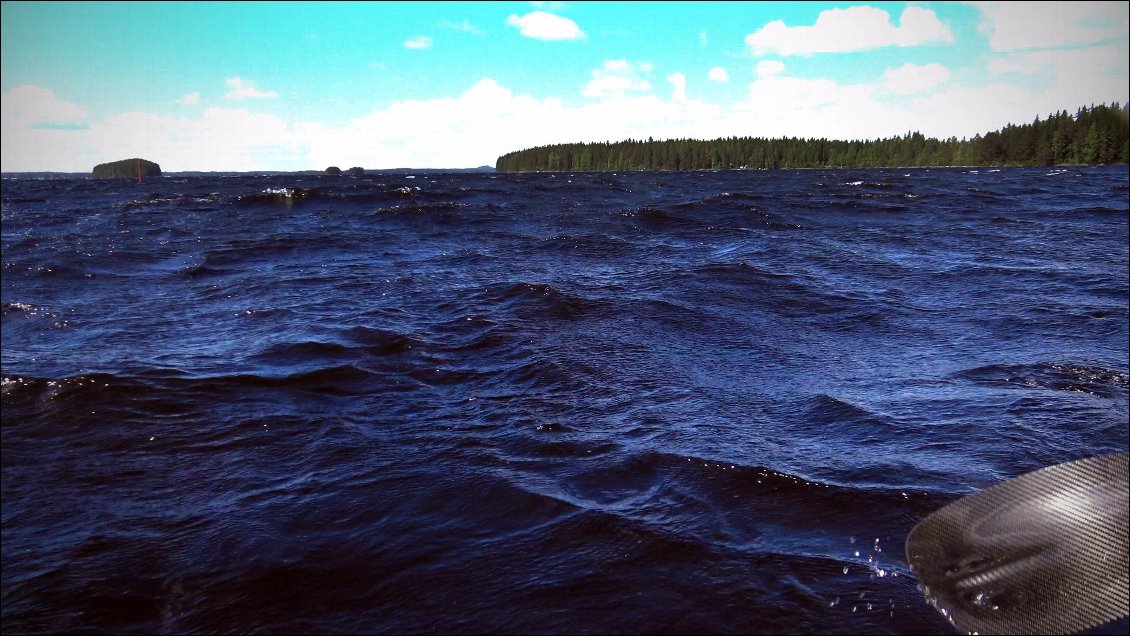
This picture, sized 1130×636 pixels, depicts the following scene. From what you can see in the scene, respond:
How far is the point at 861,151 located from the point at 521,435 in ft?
525

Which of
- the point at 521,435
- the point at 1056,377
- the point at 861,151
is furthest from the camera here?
the point at 861,151

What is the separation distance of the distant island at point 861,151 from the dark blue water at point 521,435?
3122 inches

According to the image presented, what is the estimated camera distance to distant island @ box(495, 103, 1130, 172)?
88.3 m

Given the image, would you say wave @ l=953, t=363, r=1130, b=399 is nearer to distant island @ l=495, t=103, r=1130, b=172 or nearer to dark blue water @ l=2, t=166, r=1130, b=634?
dark blue water @ l=2, t=166, r=1130, b=634

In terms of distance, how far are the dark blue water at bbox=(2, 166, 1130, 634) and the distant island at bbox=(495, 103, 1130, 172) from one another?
260ft

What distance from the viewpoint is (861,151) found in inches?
5743

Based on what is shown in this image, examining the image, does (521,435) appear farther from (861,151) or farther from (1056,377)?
(861,151)

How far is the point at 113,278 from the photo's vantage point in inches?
484

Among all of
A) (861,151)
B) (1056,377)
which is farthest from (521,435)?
(861,151)

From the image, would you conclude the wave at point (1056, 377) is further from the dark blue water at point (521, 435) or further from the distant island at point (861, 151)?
the distant island at point (861, 151)

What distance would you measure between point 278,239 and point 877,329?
15.0 m

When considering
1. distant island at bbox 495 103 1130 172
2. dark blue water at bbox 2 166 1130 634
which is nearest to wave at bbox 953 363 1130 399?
dark blue water at bbox 2 166 1130 634

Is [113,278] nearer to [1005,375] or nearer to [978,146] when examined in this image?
[1005,375]

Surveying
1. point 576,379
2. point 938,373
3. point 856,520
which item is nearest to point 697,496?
point 856,520
